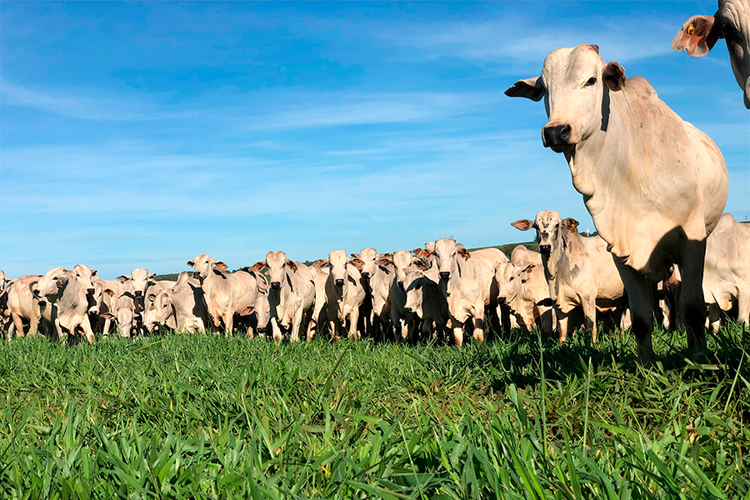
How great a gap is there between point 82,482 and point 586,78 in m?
4.04

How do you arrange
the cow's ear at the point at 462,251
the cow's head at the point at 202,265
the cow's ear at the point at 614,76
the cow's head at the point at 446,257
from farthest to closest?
the cow's head at the point at 202,265, the cow's ear at the point at 462,251, the cow's head at the point at 446,257, the cow's ear at the point at 614,76

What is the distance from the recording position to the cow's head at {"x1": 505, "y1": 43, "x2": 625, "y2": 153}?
14.0 feet

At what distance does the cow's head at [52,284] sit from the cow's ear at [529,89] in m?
12.8

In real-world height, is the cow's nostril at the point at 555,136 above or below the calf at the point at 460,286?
above

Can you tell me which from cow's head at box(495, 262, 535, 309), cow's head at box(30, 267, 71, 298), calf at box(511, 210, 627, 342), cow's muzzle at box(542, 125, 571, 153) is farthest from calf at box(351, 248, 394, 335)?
cow's muzzle at box(542, 125, 571, 153)

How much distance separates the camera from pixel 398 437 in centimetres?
345

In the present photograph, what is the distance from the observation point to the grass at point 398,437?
2.69 meters

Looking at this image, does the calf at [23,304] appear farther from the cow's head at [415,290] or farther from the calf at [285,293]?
the cow's head at [415,290]

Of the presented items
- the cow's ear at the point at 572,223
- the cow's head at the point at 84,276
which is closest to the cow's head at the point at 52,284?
the cow's head at the point at 84,276

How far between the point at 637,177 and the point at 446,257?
7570 millimetres

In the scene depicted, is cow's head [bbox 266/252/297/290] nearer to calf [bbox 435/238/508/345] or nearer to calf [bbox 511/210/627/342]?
calf [bbox 435/238/508/345]

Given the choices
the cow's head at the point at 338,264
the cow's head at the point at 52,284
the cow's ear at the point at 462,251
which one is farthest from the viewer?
the cow's head at the point at 338,264

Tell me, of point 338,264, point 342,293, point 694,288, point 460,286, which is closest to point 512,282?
point 460,286

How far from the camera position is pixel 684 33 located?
4.07 m
